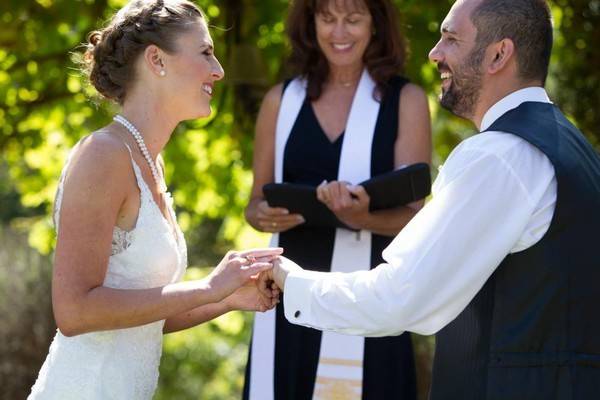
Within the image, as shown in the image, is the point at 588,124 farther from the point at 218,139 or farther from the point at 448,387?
the point at 448,387

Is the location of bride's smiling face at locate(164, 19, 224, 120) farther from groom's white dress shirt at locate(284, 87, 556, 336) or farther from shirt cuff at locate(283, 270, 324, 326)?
groom's white dress shirt at locate(284, 87, 556, 336)

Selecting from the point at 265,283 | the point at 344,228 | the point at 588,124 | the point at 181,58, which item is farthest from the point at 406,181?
the point at 588,124

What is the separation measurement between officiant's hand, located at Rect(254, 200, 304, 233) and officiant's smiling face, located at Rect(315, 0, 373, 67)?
750mm

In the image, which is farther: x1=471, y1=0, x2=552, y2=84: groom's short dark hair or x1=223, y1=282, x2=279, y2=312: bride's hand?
x1=223, y1=282, x2=279, y2=312: bride's hand

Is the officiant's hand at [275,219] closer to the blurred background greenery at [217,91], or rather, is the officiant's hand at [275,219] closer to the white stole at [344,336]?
the white stole at [344,336]

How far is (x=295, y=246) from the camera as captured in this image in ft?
15.6

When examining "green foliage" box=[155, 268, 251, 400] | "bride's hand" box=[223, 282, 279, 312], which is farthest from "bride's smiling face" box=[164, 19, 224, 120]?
"green foliage" box=[155, 268, 251, 400]

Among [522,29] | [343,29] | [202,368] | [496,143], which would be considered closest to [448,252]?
[496,143]

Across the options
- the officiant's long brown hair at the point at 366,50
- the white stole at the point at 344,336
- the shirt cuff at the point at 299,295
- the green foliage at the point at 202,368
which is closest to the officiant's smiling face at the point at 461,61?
the shirt cuff at the point at 299,295

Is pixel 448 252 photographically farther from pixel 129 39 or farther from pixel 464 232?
pixel 129 39

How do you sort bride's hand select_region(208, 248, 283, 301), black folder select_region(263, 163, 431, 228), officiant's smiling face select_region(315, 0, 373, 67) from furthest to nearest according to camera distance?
officiant's smiling face select_region(315, 0, 373, 67)
black folder select_region(263, 163, 431, 228)
bride's hand select_region(208, 248, 283, 301)

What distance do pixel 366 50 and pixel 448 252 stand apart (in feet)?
6.85

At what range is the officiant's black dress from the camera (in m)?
4.65

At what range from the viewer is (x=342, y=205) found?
440cm
